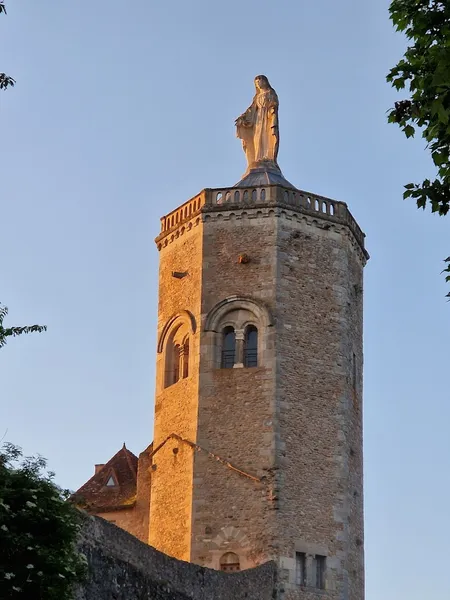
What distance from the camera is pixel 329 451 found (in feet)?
108

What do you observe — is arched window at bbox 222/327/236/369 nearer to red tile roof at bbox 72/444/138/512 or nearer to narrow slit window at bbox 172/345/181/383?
narrow slit window at bbox 172/345/181/383

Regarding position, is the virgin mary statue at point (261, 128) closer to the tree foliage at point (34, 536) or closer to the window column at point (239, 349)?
the window column at point (239, 349)

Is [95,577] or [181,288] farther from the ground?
[181,288]

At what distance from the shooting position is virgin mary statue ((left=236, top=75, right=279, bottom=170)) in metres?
37.1

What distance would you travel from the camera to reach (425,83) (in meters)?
14.7

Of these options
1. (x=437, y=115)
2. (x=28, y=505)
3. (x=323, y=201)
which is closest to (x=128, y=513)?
(x=323, y=201)

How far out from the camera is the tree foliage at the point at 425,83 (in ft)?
48.3

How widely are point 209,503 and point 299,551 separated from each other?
2.29m

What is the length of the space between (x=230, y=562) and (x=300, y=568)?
154cm

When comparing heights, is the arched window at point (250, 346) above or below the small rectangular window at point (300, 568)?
above

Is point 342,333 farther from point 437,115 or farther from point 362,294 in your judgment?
point 437,115

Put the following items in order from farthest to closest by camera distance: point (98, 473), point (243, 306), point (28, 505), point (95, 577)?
point (98, 473) → point (243, 306) → point (95, 577) → point (28, 505)

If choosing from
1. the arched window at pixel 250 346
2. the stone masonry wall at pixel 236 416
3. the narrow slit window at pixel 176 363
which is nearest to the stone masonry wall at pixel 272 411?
the stone masonry wall at pixel 236 416

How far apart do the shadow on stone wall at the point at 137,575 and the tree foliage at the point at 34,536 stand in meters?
2.70
